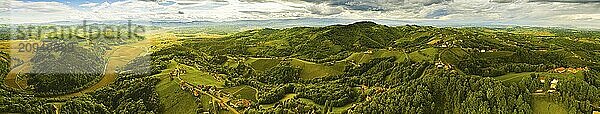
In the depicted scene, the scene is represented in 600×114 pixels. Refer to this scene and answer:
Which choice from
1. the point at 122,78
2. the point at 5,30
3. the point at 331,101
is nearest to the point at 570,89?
the point at 331,101

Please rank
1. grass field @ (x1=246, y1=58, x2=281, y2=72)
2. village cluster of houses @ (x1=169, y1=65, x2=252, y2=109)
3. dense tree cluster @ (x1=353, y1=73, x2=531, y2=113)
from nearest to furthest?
dense tree cluster @ (x1=353, y1=73, x2=531, y2=113)
village cluster of houses @ (x1=169, y1=65, x2=252, y2=109)
grass field @ (x1=246, y1=58, x2=281, y2=72)

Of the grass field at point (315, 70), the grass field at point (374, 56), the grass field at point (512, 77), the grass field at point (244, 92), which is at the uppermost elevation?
the grass field at point (374, 56)

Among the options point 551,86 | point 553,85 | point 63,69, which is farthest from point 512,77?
point 63,69

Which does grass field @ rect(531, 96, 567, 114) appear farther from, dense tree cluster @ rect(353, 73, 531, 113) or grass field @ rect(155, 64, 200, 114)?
grass field @ rect(155, 64, 200, 114)

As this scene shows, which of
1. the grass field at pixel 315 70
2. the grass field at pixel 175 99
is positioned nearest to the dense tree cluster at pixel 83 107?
the grass field at pixel 175 99

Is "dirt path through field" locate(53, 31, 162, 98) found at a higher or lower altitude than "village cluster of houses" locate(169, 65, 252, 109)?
higher

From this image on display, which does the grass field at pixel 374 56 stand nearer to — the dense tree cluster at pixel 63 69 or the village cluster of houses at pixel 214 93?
the village cluster of houses at pixel 214 93

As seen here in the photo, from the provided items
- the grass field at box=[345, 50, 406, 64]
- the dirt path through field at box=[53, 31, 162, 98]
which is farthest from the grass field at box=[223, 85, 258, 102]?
the grass field at box=[345, 50, 406, 64]
